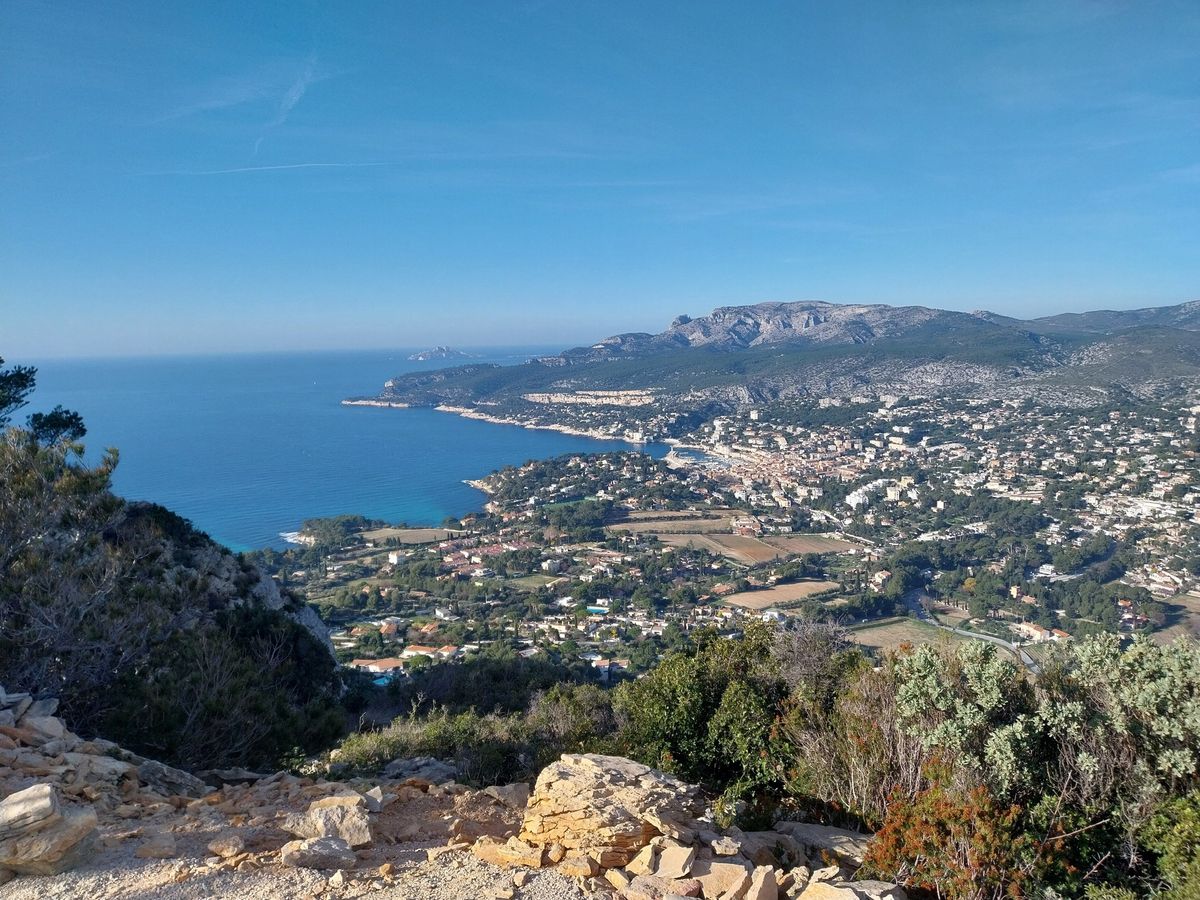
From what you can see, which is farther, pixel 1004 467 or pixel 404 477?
pixel 404 477

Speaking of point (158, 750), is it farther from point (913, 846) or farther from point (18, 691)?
point (913, 846)

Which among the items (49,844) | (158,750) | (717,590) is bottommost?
(717,590)

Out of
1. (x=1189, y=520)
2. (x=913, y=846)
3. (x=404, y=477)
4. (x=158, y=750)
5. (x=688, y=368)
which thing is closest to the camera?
(x=913, y=846)

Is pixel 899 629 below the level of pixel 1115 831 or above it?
below

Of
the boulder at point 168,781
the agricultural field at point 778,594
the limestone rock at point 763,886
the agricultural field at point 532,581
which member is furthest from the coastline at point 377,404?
the limestone rock at point 763,886

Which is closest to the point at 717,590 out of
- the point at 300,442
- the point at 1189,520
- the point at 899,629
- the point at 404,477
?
the point at 899,629

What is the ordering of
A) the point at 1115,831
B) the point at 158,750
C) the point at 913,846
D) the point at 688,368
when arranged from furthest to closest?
the point at 688,368, the point at 158,750, the point at 1115,831, the point at 913,846
